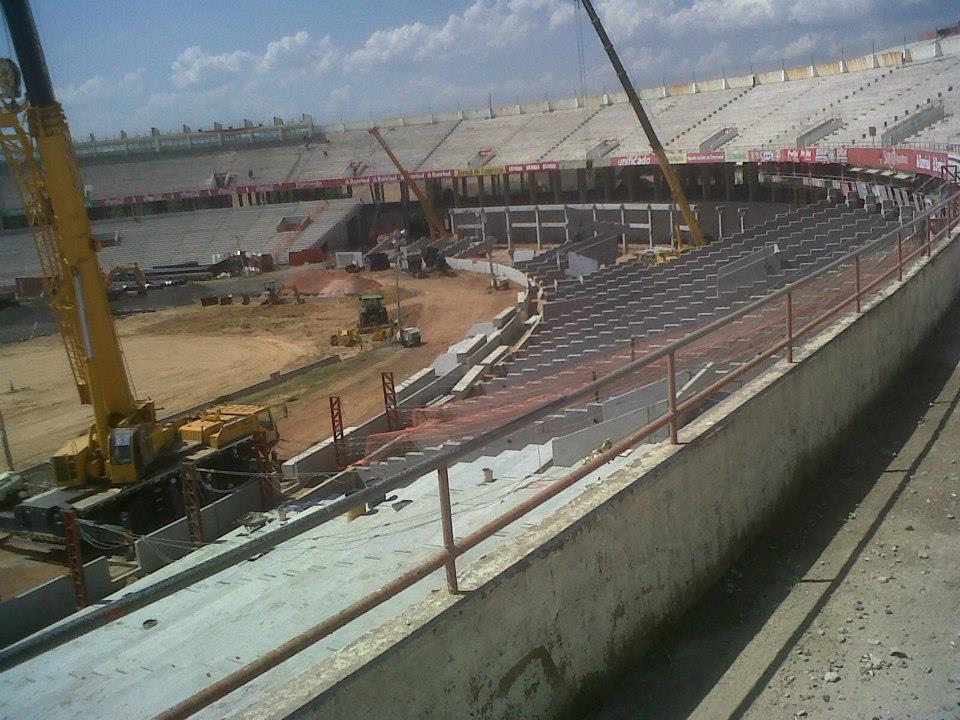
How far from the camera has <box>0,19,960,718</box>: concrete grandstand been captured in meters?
3.22

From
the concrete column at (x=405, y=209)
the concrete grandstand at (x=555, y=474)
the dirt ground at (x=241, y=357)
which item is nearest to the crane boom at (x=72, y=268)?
the concrete grandstand at (x=555, y=474)

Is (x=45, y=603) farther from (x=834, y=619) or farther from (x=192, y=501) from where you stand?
(x=834, y=619)

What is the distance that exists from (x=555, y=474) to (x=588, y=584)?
7.15 m

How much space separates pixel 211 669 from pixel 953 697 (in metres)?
6.58

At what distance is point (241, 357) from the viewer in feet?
103

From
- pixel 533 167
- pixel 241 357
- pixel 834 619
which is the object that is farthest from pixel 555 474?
pixel 533 167

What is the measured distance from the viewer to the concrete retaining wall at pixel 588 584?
2967mm

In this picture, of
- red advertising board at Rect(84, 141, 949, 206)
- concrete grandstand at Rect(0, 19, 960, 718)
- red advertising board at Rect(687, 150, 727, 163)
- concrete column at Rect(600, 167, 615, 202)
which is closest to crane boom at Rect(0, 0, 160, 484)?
concrete grandstand at Rect(0, 19, 960, 718)

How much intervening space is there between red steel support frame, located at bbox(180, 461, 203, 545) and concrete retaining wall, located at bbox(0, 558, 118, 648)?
6.00 ft

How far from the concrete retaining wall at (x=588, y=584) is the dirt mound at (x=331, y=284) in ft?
124

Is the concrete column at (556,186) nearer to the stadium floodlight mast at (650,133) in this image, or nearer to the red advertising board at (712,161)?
the red advertising board at (712,161)

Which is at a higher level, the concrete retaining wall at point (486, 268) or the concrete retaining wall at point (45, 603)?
the concrete retaining wall at point (486, 268)

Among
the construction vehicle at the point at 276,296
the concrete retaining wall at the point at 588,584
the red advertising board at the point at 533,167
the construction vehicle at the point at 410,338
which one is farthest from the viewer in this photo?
the red advertising board at the point at 533,167

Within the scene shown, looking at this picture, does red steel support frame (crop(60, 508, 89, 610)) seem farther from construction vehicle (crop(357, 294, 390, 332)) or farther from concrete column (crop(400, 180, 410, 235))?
concrete column (crop(400, 180, 410, 235))
